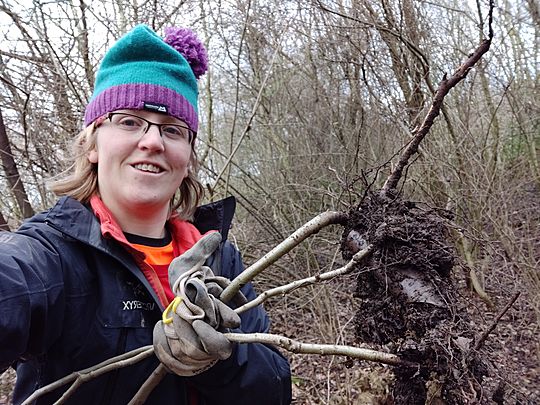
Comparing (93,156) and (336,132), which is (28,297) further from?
(336,132)

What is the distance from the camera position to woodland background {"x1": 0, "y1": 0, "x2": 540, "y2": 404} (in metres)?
3.88

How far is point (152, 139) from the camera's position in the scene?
1429 millimetres

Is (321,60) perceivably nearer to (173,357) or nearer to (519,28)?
(519,28)

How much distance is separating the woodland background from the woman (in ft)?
5.87

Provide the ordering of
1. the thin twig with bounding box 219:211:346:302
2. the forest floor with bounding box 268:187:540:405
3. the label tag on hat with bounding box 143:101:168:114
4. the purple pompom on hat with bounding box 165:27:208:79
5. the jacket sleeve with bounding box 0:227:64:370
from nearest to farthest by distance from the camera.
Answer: the jacket sleeve with bounding box 0:227:64:370 → the thin twig with bounding box 219:211:346:302 → the label tag on hat with bounding box 143:101:168:114 → the purple pompom on hat with bounding box 165:27:208:79 → the forest floor with bounding box 268:187:540:405

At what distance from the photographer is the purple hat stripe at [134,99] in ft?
4.74

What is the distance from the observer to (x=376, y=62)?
4.96 m

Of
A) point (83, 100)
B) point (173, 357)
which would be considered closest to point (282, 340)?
point (173, 357)

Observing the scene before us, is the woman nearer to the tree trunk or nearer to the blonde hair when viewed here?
the blonde hair

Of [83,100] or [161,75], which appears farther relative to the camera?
[83,100]

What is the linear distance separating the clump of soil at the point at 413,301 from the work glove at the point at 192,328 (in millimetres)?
522

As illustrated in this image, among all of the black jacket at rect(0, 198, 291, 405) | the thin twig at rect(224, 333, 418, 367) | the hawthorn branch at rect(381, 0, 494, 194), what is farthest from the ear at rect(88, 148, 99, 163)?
the hawthorn branch at rect(381, 0, 494, 194)

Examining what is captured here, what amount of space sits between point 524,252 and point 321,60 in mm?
3512

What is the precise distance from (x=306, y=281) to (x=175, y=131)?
69 centimetres
